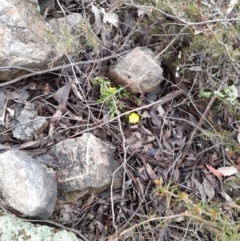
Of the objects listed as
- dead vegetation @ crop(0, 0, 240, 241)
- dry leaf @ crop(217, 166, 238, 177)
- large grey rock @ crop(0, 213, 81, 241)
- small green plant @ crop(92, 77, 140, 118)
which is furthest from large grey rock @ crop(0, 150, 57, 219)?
dry leaf @ crop(217, 166, 238, 177)

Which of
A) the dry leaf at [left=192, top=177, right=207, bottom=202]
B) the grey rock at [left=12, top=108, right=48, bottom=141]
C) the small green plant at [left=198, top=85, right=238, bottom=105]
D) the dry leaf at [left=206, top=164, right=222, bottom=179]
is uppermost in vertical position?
the small green plant at [left=198, top=85, right=238, bottom=105]

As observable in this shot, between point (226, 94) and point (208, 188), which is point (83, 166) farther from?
point (226, 94)

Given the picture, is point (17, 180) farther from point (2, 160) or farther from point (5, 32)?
point (5, 32)

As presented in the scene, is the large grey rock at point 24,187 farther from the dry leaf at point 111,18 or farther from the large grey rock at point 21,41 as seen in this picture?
the dry leaf at point 111,18

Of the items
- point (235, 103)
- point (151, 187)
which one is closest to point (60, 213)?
point (151, 187)

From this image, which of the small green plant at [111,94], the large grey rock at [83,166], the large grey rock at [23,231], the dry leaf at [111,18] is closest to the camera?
the large grey rock at [23,231]

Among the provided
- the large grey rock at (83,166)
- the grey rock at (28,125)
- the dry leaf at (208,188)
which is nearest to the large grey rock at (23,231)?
the large grey rock at (83,166)

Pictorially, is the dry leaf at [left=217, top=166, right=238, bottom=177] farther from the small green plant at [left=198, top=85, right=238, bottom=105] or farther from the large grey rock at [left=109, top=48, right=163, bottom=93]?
the large grey rock at [left=109, top=48, right=163, bottom=93]
